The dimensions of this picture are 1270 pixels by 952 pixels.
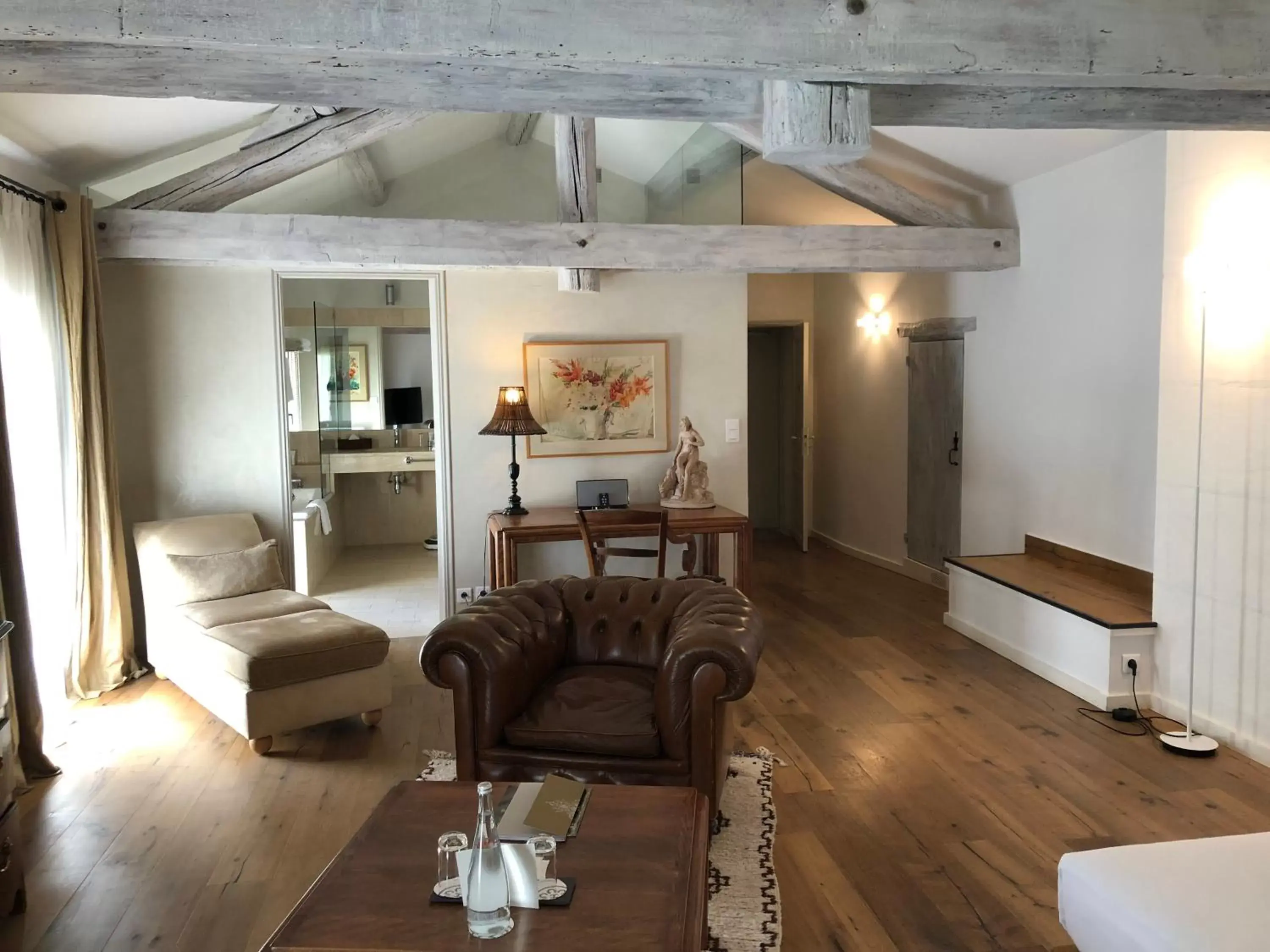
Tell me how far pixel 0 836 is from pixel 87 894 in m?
0.35

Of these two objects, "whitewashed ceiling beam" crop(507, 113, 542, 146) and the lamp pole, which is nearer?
the lamp pole

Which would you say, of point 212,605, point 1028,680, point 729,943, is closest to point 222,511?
point 212,605

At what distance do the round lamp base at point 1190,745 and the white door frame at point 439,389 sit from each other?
3720 mm

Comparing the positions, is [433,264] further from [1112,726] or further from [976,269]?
[1112,726]

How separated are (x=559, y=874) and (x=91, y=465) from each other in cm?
358

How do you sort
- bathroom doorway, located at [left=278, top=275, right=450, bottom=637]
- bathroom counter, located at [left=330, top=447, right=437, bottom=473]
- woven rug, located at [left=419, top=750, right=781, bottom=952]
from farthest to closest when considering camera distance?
bathroom counter, located at [left=330, top=447, right=437, bottom=473] → bathroom doorway, located at [left=278, top=275, right=450, bottom=637] → woven rug, located at [left=419, top=750, right=781, bottom=952]

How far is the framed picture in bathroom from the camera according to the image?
8188 mm

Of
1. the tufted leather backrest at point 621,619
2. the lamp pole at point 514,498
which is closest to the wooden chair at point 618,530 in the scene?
the lamp pole at point 514,498

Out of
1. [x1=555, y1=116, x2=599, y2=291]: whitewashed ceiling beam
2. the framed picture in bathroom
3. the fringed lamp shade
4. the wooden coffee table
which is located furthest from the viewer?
the framed picture in bathroom

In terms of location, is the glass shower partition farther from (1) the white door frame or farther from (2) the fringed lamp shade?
(2) the fringed lamp shade

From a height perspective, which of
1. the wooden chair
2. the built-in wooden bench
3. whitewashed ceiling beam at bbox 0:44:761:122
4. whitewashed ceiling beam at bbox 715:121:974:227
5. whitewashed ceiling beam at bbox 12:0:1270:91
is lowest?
the built-in wooden bench

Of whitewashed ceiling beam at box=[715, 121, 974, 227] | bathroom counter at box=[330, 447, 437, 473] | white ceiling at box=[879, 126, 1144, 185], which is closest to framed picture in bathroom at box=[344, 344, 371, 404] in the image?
bathroom counter at box=[330, 447, 437, 473]

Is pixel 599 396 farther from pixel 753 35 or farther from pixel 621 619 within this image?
pixel 753 35

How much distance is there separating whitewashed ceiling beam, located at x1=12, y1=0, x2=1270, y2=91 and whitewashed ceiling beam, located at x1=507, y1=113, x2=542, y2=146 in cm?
352
